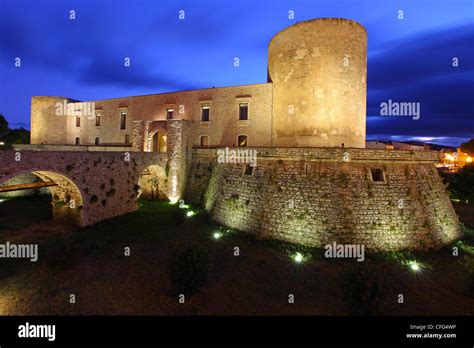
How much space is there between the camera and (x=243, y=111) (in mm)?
23891

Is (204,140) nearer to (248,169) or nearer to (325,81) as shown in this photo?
(248,169)

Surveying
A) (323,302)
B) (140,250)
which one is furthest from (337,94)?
(140,250)

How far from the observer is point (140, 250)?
11594 mm

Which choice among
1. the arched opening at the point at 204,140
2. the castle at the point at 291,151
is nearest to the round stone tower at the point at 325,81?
the castle at the point at 291,151

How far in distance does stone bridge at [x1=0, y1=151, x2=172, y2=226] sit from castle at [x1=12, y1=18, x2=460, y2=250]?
31 centimetres

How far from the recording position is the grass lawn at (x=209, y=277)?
26.2 ft

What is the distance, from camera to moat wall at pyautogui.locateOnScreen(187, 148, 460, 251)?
11953 mm

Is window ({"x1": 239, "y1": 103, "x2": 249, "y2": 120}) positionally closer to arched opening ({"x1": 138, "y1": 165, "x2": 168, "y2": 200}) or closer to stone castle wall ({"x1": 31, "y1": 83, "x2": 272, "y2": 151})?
stone castle wall ({"x1": 31, "y1": 83, "x2": 272, "y2": 151})

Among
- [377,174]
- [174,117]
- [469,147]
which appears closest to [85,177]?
[174,117]

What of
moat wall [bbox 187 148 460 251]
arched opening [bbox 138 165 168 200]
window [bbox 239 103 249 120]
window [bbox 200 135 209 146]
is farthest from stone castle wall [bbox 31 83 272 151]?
moat wall [bbox 187 148 460 251]

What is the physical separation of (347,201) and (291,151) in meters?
3.86

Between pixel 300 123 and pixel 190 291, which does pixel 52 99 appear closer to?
pixel 300 123

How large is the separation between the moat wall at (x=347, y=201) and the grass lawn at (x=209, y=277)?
81 centimetres

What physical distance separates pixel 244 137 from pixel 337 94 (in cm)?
900
